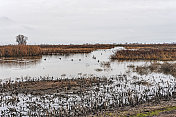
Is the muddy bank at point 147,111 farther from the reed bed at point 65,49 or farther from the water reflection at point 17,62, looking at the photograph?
the reed bed at point 65,49

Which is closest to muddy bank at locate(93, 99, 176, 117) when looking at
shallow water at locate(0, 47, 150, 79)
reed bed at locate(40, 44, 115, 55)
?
shallow water at locate(0, 47, 150, 79)

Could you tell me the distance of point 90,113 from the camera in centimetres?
1001

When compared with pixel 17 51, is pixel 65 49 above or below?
above

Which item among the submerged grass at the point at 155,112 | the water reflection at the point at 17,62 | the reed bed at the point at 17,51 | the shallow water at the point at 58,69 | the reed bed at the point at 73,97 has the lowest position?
the reed bed at the point at 73,97

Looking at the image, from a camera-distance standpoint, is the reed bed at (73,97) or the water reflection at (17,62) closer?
the reed bed at (73,97)

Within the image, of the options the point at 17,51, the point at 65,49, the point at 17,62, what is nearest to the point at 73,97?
A: the point at 17,62

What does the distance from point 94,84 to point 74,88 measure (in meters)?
2.16

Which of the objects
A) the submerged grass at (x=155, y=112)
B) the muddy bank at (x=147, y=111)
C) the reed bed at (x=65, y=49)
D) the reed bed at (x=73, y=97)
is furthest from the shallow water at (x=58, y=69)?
the reed bed at (x=65, y=49)

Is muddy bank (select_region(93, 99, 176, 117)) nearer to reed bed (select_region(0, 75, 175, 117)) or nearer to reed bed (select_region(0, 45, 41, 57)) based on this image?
reed bed (select_region(0, 75, 175, 117))

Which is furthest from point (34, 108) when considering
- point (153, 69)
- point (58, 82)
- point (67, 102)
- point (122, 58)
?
point (122, 58)

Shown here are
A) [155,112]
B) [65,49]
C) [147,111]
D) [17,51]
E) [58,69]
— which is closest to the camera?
[155,112]

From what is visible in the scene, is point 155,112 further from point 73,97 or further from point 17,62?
point 17,62

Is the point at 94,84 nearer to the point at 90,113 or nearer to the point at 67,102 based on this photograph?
the point at 67,102

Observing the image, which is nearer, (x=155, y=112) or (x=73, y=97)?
(x=155, y=112)
